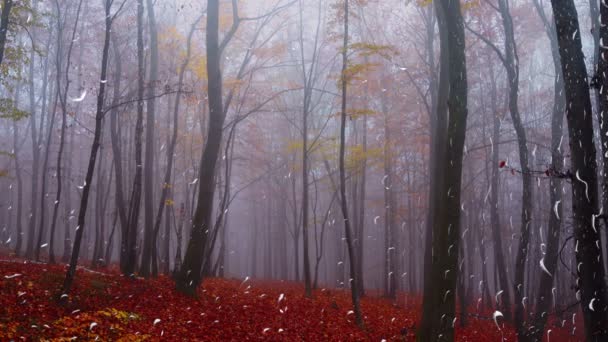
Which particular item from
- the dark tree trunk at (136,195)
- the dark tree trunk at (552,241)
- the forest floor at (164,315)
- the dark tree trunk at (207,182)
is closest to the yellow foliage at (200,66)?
the dark tree trunk at (136,195)

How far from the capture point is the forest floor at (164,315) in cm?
826

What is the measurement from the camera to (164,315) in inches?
396

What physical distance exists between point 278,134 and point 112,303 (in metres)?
19.1

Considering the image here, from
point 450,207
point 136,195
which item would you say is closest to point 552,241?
point 450,207

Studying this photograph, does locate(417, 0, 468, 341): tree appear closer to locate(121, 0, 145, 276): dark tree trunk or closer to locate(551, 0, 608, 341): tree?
locate(551, 0, 608, 341): tree

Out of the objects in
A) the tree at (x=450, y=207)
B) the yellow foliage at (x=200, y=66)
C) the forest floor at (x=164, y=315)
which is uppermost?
the yellow foliage at (x=200, y=66)

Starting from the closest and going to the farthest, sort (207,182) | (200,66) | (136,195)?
(207,182) → (136,195) → (200,66)

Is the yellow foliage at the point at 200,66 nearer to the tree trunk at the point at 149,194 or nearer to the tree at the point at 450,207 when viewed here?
the tree trunk at the point at 149,194

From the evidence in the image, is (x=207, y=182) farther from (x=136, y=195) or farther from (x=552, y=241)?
(x=552, y=241)

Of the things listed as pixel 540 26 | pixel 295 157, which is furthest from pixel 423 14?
pixel 295 157

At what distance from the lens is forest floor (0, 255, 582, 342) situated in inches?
325

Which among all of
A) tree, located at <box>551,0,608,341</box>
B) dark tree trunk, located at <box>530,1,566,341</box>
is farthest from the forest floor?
tree, located at <box>551,0,608,341</box>

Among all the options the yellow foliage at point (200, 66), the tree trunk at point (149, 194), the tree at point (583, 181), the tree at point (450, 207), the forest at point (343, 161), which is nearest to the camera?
the tree at point (583, 181)

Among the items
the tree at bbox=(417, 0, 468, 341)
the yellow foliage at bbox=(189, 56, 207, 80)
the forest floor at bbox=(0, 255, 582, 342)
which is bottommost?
the forest floor at bbox=(0, 255, 582, 342)
